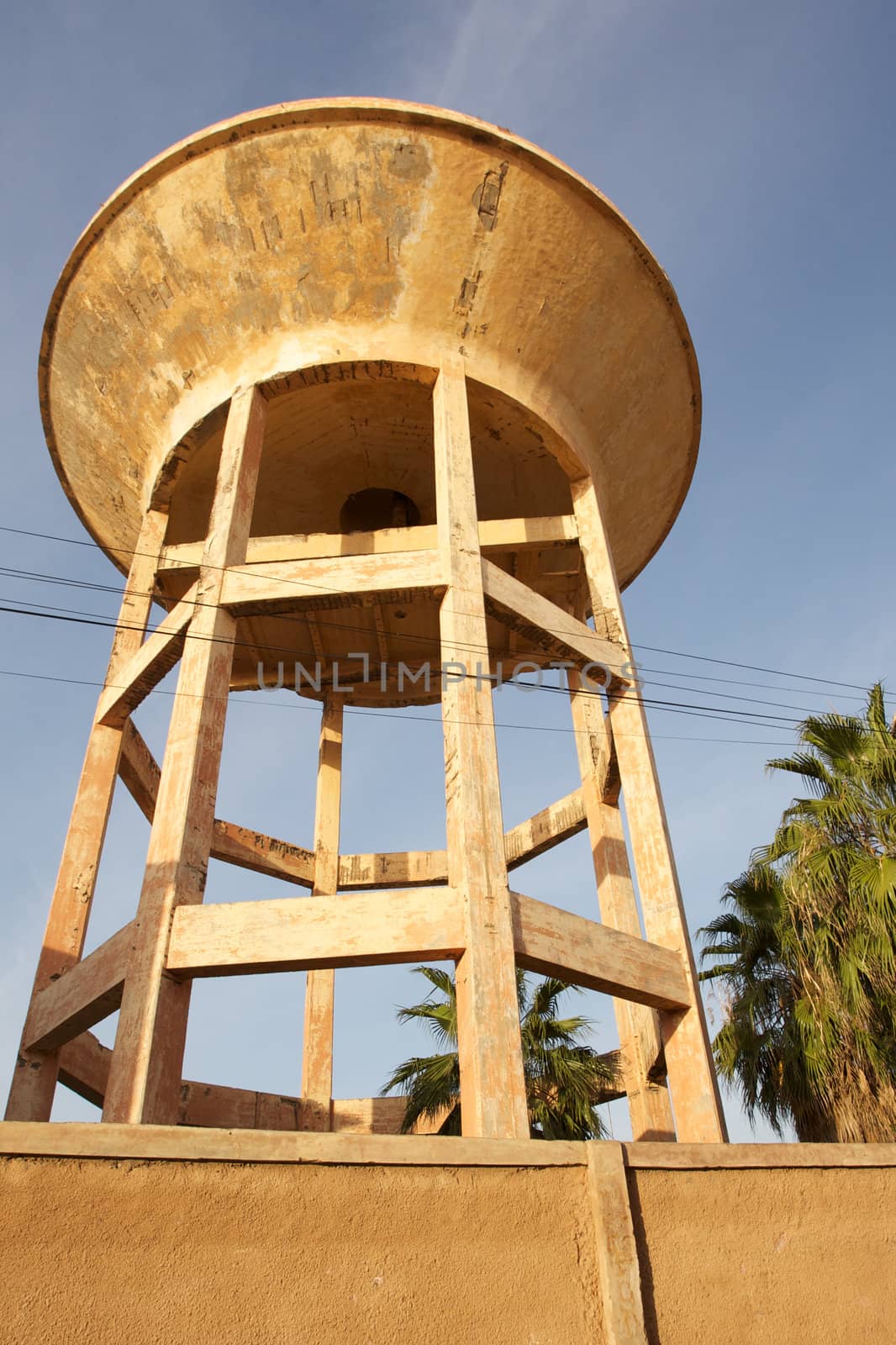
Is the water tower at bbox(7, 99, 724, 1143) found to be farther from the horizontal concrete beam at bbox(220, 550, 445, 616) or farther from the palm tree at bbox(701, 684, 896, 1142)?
the palm tree at bbox(701, 684, 896, 1142)

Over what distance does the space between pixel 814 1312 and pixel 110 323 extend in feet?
33.3

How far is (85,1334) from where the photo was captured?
124 inches

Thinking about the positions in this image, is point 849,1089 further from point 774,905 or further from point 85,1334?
point 85,1334

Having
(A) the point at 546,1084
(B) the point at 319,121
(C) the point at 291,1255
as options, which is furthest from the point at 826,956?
(B) the point at 319,121

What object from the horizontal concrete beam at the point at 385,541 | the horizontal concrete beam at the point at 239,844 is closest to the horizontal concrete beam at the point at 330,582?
the horizontal concrete beam at the point at 385,541

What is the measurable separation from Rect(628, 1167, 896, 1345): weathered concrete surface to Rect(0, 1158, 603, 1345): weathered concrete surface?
31cm

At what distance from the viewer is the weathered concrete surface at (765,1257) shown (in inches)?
154

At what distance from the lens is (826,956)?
32.2 feet

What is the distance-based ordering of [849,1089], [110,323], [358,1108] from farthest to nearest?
1. [358,1108]
2. [110,323]
3. [849,1089]

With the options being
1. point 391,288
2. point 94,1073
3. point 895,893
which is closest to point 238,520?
point 391,288

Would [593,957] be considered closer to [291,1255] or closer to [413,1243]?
[413,1243]

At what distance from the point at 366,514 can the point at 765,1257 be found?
9483 mm

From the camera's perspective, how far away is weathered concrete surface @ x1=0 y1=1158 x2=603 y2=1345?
3.23 m

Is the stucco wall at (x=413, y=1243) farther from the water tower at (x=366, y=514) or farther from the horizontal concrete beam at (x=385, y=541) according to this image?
the horizontal concrete beam at (x=385, y=541)
